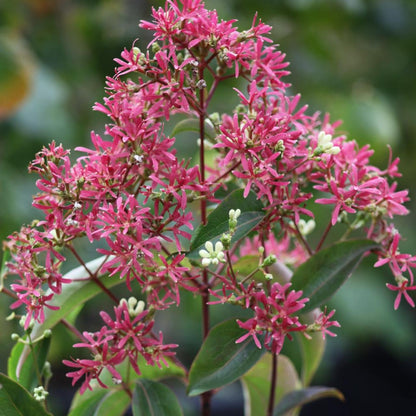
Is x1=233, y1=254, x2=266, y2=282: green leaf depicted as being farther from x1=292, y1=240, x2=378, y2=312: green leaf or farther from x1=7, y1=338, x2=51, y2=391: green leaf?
x1=7, y1=338, x2=51, y2=391: green leaf

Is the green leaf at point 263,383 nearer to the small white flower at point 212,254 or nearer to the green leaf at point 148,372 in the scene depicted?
the green leaf at point 148,372

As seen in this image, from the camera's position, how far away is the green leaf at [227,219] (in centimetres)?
64

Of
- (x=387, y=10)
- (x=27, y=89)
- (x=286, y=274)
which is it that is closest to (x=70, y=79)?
(x=27, y=89)

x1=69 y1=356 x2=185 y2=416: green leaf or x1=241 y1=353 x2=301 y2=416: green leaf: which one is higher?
x1=69 y1=356 x2=185 y2=416: green leaf

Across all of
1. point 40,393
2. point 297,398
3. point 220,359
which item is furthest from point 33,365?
point 297,398

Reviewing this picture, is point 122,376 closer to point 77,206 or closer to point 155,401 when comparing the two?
point 155,401

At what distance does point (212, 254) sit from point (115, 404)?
1.02 feet

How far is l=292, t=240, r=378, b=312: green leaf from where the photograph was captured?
714mm

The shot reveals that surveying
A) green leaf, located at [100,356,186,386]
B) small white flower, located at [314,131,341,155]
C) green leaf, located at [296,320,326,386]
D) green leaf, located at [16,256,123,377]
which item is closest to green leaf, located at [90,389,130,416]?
green leaf, located at [100,356,186,386]

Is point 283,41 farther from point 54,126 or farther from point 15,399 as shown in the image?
point 15,399

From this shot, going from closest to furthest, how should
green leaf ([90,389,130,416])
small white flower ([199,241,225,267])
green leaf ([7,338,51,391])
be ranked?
1. small white flower ([199,241,225,267])
2. green leaf ([7,338,51,391])
3. green leaf ([90,389,130,416])

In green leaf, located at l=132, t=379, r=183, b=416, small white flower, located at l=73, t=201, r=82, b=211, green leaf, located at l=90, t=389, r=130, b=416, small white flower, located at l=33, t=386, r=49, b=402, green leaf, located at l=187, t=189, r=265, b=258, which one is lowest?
green leaf, located at l=132, t=379, r=183, b=416

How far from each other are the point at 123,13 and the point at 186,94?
6.74 feet

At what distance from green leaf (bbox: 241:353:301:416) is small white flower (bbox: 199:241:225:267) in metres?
0.29
